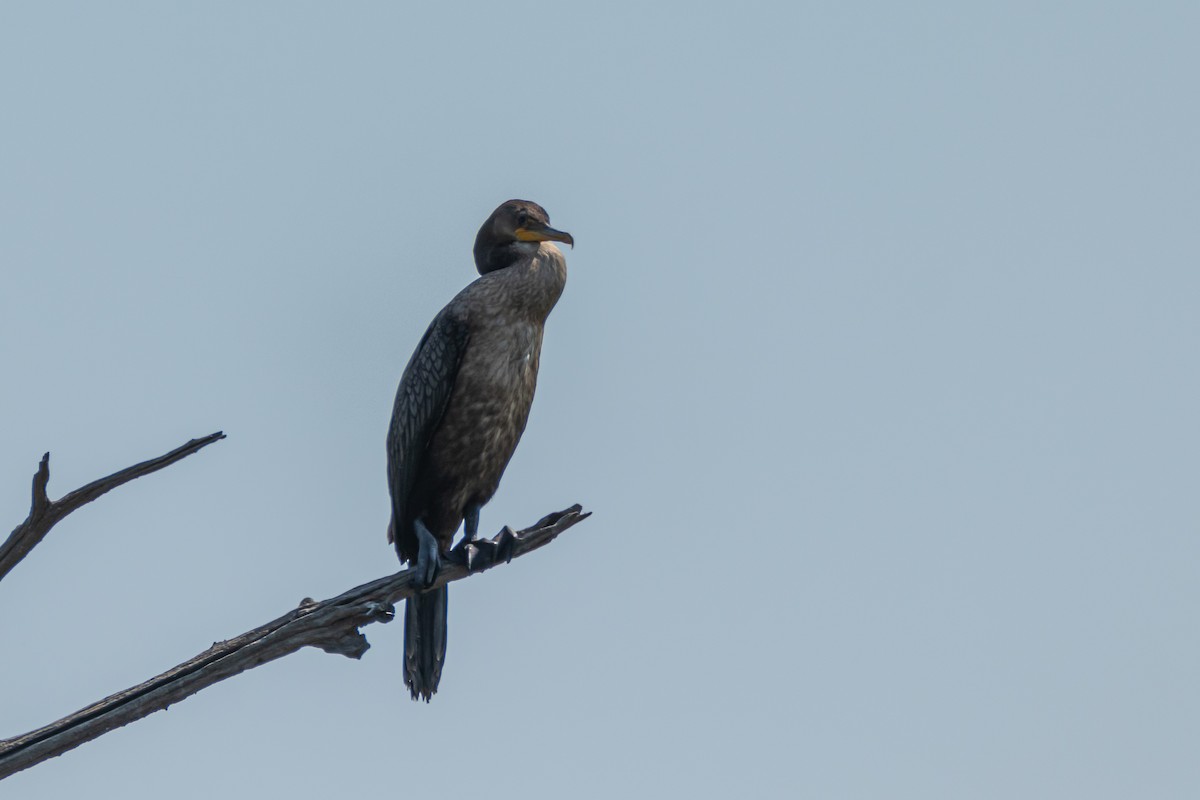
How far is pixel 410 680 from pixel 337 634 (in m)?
1.38

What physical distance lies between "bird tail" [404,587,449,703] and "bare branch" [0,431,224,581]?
2202 mm

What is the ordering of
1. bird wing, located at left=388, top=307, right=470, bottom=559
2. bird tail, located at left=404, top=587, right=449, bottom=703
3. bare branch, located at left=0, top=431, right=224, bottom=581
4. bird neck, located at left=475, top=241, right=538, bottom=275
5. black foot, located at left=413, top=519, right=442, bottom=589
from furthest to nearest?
bird neck, located at left=475, top=241, right=538, bottom=275 < bird wing, located at left=388, top=307, right=470, bottom=559 < bird tail, located at left=404, top=587, right=449, bottom=703 < black foot, located at left=413, top=519, right=442, bottom=589 < bare branch, located at left=0, top=431, right=224, bottom=581

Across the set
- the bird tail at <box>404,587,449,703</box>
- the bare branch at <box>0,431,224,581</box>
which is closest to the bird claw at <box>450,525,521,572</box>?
the bird tail at <box>404,587,449,703</box>

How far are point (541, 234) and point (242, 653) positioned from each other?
288 centimetres

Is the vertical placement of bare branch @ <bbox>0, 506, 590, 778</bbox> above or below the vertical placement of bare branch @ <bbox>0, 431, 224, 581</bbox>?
below

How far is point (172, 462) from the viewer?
19.6 ft

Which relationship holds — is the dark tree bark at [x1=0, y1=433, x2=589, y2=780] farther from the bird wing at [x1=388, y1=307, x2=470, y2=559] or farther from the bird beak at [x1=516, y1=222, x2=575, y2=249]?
the bird beak at [x1=516, y1=222, x2=575, y2=249]

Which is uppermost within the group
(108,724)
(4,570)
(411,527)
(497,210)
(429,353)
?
(497,210)

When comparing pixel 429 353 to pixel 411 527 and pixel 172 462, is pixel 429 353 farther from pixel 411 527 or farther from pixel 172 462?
pixel 172 462

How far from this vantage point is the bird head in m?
8.53

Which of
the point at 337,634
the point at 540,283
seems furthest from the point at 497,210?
the point at 337,634

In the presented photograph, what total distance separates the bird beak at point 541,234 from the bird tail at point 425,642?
1.77 meters

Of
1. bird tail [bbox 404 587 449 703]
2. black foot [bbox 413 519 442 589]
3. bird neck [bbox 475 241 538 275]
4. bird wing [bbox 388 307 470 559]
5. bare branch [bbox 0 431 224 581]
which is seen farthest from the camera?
bird neck [bbox 475 241 538 275]

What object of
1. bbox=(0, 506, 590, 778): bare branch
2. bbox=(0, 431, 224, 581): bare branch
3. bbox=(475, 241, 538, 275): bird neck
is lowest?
bbox=(0, 506, 590, 778): bare branch
